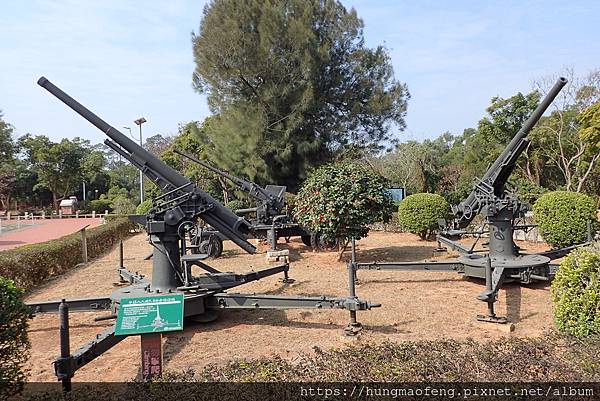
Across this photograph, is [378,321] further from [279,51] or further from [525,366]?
[279,51]

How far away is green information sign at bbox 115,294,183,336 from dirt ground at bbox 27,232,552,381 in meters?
1.12

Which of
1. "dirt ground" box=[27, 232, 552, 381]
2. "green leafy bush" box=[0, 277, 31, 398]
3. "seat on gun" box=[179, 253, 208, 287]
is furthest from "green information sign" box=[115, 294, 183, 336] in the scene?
"seat on gun" box=[179, 253, 208, 287]

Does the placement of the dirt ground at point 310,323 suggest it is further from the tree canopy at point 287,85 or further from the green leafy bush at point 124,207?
the green leafy bush at point 124,207

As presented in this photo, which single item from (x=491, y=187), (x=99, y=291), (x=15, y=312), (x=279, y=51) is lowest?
(x=99, y=291)

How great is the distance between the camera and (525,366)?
3373 mm

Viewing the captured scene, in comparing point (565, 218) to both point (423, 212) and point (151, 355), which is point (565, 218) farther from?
point (151, 355)

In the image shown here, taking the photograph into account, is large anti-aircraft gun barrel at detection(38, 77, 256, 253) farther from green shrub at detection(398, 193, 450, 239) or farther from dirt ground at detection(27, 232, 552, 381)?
green shrub at detection(398, 193, 450, 239)

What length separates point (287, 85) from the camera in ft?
64.6

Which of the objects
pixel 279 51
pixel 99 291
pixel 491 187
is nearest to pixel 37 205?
pixel 279 51

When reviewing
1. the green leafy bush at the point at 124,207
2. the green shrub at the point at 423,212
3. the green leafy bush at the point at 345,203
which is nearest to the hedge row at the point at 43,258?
the green leafy bush at the point at 345,203

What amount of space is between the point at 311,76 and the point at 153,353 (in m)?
17.5

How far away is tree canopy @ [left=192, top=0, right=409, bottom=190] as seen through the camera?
19.9m

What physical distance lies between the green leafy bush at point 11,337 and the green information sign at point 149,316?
757mm

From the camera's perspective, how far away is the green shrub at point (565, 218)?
12.0 metres
